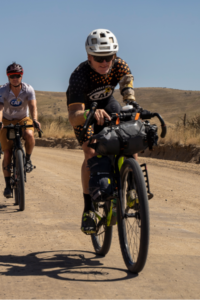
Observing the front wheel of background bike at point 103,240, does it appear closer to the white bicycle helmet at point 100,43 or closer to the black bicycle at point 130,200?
the black bicycle at point 130,200

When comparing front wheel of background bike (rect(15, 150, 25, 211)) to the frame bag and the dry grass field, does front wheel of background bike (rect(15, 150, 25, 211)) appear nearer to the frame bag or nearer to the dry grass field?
the frame bag

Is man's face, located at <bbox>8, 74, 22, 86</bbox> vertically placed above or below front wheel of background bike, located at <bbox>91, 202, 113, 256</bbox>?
above

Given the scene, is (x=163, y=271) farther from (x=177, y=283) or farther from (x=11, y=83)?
(x=11, y=83)

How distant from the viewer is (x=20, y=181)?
6527mm

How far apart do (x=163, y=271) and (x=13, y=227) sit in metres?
2.30

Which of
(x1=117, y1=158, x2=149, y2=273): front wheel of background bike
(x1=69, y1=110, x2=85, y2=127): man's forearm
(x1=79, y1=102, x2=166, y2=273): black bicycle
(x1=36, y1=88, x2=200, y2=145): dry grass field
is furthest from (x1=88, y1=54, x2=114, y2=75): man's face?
(x1=36, y1=88, x2=200, y2=145): dry grass field

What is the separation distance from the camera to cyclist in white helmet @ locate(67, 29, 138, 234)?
4081 millimetres

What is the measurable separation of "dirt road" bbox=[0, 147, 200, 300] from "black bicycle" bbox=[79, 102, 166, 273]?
0.66 feet

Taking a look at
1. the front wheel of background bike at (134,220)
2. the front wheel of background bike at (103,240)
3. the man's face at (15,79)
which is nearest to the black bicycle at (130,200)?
the front wheel of background bike at (134,220)

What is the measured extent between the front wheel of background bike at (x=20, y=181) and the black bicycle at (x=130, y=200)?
2607mm

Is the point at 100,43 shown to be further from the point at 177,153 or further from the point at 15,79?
the point at 177,153

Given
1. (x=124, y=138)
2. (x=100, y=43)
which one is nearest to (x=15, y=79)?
(x=100, y=43)

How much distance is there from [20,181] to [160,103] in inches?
4117

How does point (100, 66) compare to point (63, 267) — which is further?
point (100, 66)
